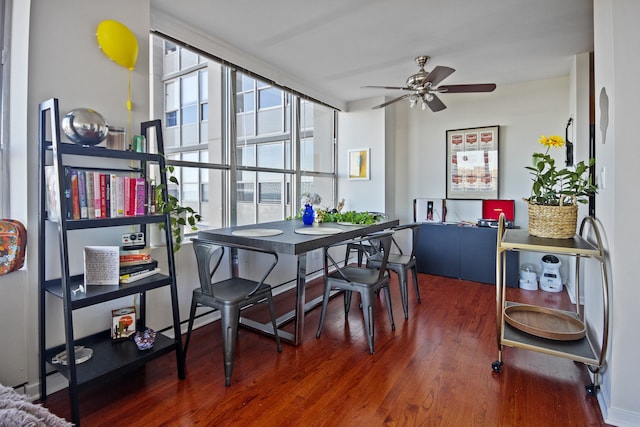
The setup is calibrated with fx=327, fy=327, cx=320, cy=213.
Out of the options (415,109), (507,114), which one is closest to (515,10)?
(507,114)

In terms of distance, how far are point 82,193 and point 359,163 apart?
3842 millimetres

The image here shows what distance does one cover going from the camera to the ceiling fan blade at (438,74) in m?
2.55

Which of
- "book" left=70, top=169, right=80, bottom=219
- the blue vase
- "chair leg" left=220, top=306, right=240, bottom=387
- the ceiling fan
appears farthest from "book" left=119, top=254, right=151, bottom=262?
the ceiling fan

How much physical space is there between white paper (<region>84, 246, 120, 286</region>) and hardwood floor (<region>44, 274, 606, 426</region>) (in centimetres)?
55

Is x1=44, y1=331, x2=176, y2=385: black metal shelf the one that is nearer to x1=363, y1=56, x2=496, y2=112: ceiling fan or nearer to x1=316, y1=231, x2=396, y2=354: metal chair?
x1=316, y1=231, x2=396, y2=354: metal chair

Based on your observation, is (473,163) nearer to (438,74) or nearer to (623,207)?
(438,74)

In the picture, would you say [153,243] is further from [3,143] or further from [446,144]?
[446,144]

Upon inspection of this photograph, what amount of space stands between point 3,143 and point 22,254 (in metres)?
0.63

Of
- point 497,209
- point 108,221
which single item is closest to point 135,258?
point 108,221

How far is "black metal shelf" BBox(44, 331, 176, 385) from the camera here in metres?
1.67

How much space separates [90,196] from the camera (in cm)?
172

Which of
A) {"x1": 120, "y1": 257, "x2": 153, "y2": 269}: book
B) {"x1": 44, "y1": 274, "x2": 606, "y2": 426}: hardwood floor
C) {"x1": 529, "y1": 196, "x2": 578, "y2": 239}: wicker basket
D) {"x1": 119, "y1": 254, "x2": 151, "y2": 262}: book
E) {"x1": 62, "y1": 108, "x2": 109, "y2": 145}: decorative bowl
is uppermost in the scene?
{"x1": 62, "y1": 108, "x2": 109, "y2": 145}: decorative bowl

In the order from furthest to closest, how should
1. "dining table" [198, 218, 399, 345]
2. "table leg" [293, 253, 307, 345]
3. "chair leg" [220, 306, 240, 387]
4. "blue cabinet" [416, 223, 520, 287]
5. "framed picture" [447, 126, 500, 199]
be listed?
"framed picture" [447, 126, 500, 199], "blue cabinet" [416, 223, 520, 287], "table leg" [293, 253, 307, 345], "dining table" [198, 218, 399, 345], "chair leg" [220, 306, 240, 387]

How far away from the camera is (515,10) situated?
7.98 ft
